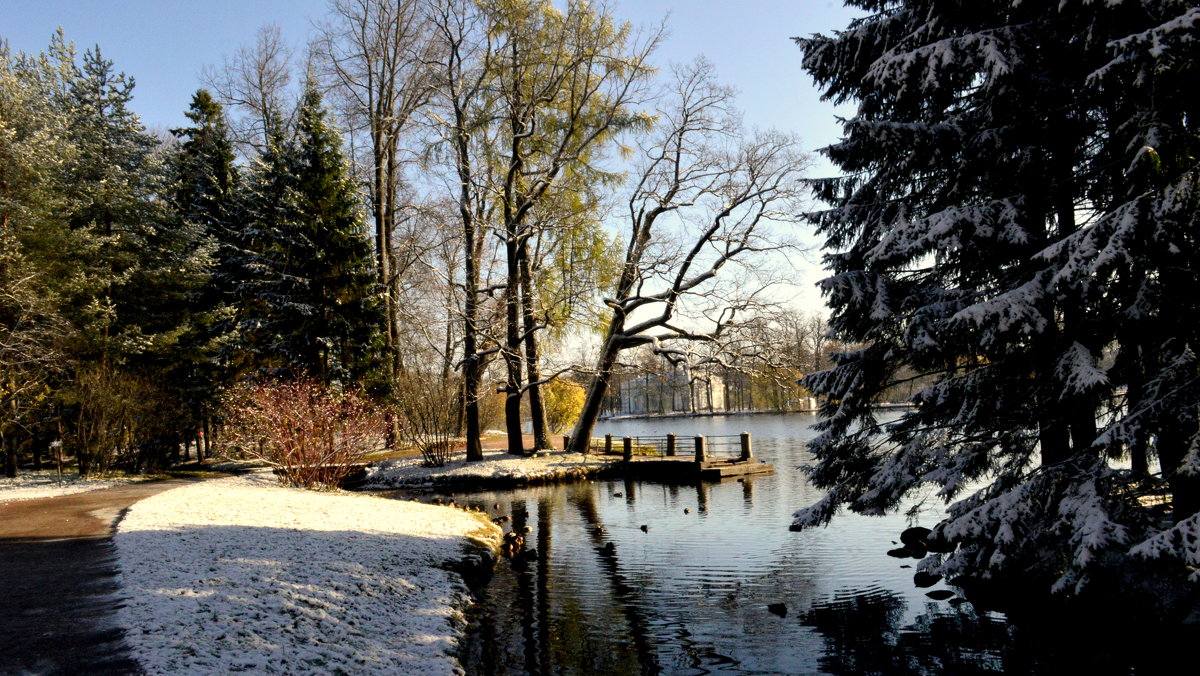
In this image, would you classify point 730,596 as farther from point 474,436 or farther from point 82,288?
point 82,288

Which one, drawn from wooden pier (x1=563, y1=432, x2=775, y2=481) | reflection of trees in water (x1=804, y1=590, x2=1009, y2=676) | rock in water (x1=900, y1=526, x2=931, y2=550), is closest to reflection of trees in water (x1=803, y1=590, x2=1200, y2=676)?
reflection of trees in water (x1=804, y1=590, x2=1009, y2=676)

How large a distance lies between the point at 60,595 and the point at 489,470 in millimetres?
15389

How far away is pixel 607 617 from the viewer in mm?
8680

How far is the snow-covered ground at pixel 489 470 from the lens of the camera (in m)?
21.8

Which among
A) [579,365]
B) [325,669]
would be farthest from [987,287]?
[579,365]

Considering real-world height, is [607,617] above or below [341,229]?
below

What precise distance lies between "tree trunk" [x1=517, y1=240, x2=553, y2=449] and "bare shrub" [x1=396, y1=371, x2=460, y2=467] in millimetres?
2755

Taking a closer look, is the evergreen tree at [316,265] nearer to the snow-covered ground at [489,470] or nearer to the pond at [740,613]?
the snow-covered ground at [489,470]

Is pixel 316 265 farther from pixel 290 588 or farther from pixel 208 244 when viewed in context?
pixel 290 588

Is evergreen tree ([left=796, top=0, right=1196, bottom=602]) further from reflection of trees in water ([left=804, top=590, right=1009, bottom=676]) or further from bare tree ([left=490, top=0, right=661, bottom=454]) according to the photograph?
bare tree ([left=490, top=0, right=661, bottom=454])

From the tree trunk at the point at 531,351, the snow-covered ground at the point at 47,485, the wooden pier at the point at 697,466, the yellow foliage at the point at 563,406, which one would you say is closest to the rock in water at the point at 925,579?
the wooden pier at the point at 697,466

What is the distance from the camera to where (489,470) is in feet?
72.2

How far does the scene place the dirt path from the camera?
521 cm

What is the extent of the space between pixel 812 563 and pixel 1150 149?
7687 millimetres
